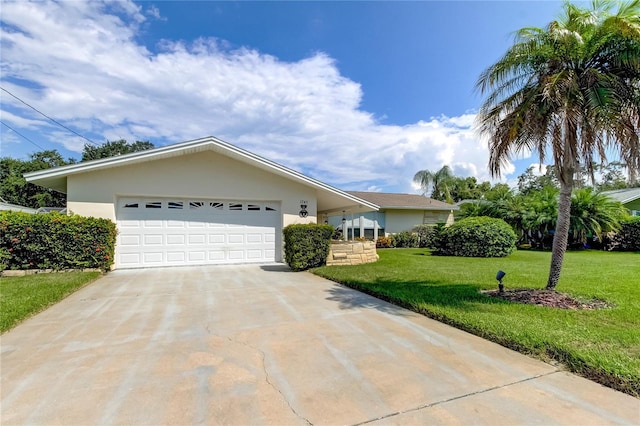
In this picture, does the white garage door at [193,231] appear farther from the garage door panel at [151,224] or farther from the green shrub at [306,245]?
the green shrub at [306,245]

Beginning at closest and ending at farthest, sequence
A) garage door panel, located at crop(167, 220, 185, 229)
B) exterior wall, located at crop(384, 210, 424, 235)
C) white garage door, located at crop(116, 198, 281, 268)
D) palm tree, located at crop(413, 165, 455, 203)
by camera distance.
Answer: white garage door, located at crop(116, 198, 281, 268) < garage door panel, located at crop(167, 220, 185, 229) < exterior wall, located at crop(384, 210, 424, 235) < palm tree, located at crop(413, 165, 455, 203)

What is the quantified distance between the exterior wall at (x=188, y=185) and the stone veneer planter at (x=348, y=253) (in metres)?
2.06

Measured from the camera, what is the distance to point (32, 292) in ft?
20.7

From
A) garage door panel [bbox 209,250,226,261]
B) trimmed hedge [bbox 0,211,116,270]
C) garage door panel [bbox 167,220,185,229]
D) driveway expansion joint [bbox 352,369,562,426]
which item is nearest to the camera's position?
driveway expansion joint [bbox 352,369,562,426]

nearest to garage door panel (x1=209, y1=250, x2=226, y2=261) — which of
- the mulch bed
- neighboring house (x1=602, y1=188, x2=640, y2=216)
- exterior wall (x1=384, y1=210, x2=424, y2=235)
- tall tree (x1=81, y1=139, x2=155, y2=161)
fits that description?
the mulch bed

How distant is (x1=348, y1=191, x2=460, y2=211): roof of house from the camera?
21719 mm

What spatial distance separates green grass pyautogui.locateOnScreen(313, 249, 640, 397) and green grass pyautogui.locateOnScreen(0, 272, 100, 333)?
5799 mm

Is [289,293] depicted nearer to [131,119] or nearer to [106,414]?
[106,414]

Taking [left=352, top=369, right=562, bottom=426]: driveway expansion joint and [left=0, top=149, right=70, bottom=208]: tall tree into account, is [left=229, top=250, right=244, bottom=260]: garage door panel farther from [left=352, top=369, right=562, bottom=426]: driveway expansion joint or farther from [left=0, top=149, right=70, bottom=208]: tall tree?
[left=0, top=149, right=70, bottom=208]: tall tree

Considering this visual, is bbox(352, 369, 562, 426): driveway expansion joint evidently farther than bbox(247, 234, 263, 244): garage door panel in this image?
Result: No

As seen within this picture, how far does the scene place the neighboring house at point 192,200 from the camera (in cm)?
995

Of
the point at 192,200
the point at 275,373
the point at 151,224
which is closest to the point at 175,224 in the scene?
the point at 151,224

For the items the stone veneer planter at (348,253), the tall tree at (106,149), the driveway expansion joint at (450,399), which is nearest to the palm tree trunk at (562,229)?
Answer: the driveway expansion joint at (450,399)

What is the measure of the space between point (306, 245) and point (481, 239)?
26.7 ft
